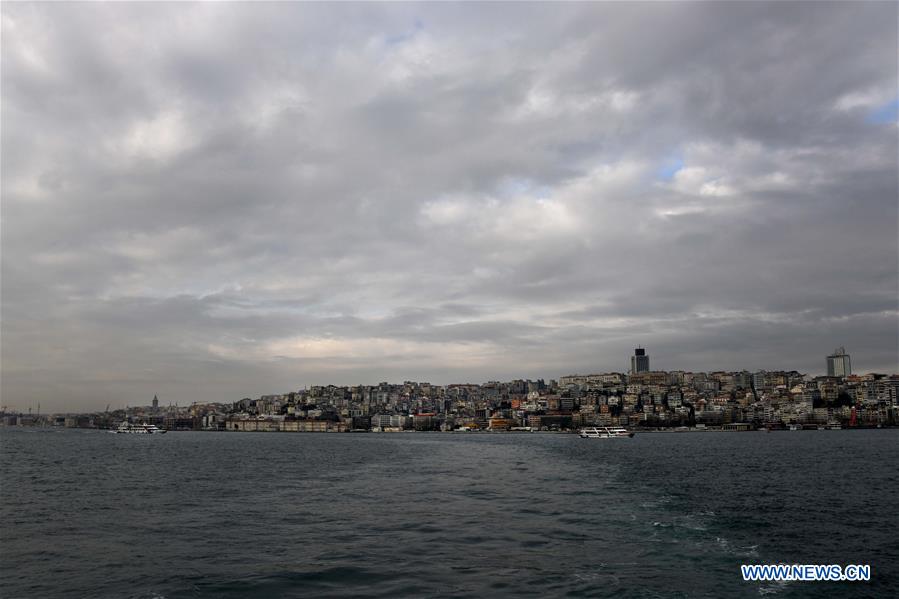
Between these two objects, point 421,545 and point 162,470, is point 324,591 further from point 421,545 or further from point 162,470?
point 162,470

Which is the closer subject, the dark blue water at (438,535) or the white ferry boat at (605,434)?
the dark blue water at (438,535)

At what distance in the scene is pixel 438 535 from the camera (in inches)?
898

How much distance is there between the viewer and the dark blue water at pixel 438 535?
649 inches

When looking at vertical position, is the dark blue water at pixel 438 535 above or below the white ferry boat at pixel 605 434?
above

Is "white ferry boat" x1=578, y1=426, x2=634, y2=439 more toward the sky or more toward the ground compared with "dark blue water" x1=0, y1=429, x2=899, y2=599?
more toward the ground

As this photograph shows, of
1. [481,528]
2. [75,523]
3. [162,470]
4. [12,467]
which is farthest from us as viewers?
[12,467]

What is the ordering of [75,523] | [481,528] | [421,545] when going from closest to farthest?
[421,545] < [481,528] < [75,523]

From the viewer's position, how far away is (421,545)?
21.0 meters

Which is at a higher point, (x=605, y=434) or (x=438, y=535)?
(x=438, y=535)

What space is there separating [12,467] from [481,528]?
177 ft

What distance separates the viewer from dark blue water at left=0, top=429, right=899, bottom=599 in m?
16.5

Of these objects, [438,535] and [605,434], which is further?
[605,434]

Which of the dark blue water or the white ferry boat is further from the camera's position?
the white ferry boat

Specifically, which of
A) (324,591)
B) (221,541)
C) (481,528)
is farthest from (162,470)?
(324,591)
